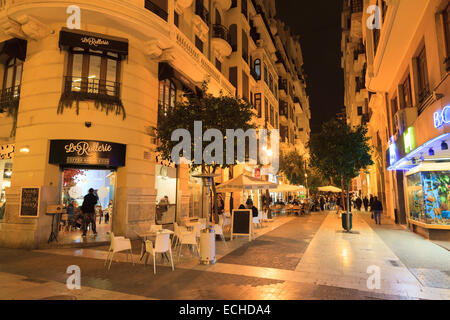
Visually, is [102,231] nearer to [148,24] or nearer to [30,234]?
[30,234]

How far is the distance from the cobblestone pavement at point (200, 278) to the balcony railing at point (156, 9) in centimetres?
1089

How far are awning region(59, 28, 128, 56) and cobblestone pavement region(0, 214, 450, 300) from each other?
7.91 m

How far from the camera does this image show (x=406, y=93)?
1523 cm

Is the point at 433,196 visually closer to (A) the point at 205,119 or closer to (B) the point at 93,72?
(A) the point at 205,119

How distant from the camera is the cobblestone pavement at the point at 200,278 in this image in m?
5.51

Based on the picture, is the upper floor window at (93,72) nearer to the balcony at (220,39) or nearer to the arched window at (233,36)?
the balcony at (220,39)

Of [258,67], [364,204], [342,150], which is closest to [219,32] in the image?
[258,67]

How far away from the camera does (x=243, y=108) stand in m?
13.2

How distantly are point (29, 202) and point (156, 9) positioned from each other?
1017 cm

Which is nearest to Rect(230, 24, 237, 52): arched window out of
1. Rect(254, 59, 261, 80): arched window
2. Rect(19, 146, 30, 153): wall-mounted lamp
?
Rect(254, 59, 261, 80): arched window

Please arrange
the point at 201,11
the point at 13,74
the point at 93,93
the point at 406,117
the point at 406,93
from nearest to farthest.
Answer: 1. the point at 93,93
2. the point at 406,117
3. the point at 13,74
4. the point at 406,93
5. the point at 201,11
